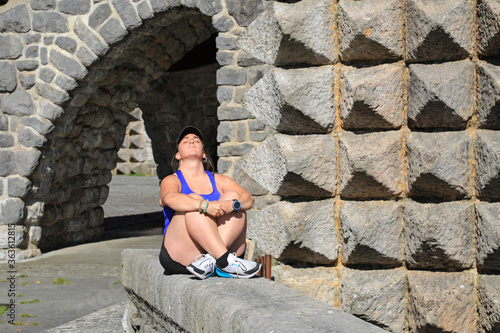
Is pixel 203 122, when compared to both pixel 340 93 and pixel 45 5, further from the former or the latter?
pixel 340 93

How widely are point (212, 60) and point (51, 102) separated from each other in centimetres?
377

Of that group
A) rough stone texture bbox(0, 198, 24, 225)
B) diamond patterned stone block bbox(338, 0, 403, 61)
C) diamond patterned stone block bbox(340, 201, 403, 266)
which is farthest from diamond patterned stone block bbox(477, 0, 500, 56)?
rough stone texture bbox(0, 198, 24, 225)

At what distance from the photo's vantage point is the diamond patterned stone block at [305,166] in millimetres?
2939

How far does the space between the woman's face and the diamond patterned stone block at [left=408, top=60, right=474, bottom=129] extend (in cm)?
144

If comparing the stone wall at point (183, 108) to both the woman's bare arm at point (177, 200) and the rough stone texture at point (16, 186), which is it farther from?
the woman's bare arm at point (177, 200)

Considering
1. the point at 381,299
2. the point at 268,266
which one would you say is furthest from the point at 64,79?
the point at 381,299

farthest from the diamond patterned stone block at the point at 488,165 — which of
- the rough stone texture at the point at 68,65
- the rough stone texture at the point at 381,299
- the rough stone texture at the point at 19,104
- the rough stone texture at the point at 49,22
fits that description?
the rough stone texture at the point at 19,104

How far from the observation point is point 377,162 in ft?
9.32

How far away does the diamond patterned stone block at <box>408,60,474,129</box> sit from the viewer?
2709mm

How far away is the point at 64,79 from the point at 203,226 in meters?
4.28

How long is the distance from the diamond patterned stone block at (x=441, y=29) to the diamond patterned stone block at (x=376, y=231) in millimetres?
631

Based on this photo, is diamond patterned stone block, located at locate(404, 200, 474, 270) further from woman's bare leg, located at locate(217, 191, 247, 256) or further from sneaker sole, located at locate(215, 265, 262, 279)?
woman's bare leg, located at locate(217, 191, 247, 256)

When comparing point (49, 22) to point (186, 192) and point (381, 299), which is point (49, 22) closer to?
→ point (186, 192)

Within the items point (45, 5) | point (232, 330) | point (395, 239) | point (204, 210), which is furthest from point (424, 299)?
point (45, 5)
